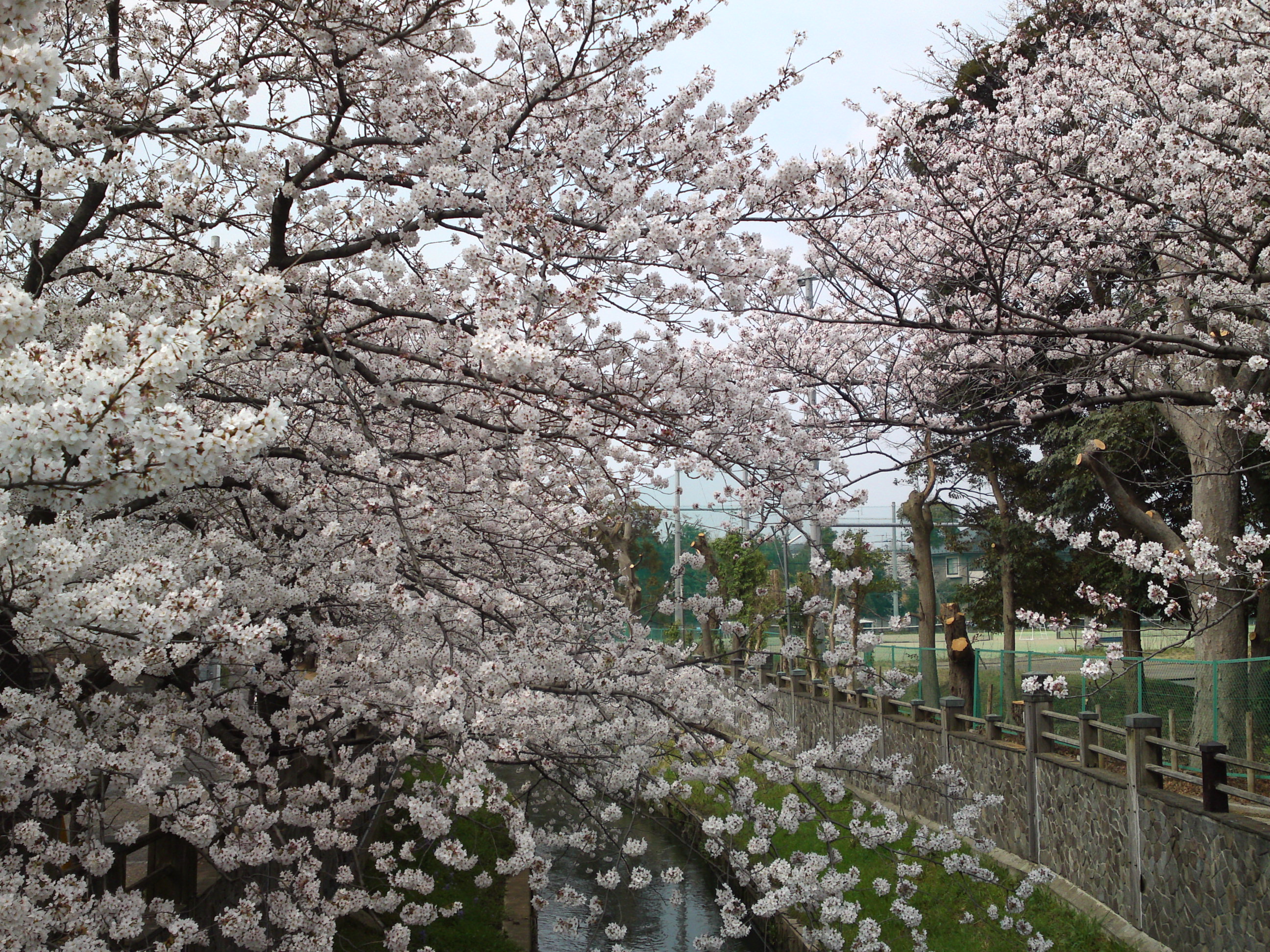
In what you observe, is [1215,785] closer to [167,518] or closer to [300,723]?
[300,723]

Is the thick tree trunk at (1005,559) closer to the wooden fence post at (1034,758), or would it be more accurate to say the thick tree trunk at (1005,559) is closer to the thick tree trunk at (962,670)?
the thick tree trunk at (962,670)

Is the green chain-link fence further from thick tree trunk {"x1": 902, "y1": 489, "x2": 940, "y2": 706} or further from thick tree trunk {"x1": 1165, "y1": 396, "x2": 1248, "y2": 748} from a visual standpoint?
thick tree trunk {"x1": 902, "y1": 489, "x2": 940, "y2": 706}

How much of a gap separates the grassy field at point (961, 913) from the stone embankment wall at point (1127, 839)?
34 cm

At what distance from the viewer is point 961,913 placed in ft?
27.4

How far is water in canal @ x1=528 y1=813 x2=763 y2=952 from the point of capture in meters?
10.2

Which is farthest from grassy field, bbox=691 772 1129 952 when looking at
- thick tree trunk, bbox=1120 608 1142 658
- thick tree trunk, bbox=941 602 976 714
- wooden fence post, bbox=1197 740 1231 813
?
thick tree trunk, bbox=1120 608 1142 658

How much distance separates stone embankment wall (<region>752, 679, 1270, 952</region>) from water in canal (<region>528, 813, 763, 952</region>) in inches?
110

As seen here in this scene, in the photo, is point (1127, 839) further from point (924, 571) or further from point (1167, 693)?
point (924, 571)

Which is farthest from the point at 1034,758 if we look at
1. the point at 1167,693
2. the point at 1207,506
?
the point at 1207,506

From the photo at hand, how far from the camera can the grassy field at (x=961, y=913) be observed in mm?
7293

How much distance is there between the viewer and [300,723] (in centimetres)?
518

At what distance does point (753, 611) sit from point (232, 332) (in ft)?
61.0

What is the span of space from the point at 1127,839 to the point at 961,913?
173cm

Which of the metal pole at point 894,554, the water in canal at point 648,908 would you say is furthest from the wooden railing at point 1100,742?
the metal pole at point 894,554
